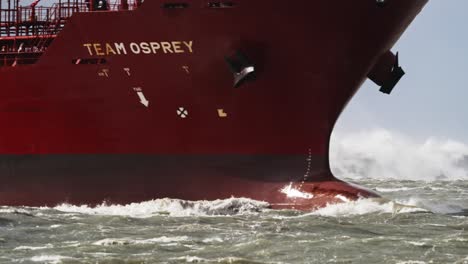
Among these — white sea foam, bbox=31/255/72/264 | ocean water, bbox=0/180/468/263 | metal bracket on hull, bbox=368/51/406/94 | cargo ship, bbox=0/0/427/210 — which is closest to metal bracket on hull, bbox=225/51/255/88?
cargo ship, bbox=0/0/427/210

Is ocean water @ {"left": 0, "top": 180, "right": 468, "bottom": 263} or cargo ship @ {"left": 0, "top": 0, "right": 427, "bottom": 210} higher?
cargo ship @ {"left": 0, "top": 0, "right": 427, "bottom": 210}

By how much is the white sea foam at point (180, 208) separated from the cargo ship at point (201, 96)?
12.7 inches

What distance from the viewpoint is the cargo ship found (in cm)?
2289

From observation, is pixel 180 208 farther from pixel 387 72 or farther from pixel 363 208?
pixel 387 72

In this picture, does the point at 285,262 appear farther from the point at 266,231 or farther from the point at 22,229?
the point at 22,229

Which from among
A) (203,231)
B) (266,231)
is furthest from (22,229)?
(266,231)

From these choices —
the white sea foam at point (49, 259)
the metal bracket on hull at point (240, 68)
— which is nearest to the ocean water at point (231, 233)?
the white sea foam at point (49, 259)

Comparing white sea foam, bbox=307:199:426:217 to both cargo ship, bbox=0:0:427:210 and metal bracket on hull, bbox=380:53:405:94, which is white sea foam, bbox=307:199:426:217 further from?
metal bracket on hull, bbox=380:53:405:94

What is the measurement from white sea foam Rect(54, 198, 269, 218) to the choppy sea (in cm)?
3

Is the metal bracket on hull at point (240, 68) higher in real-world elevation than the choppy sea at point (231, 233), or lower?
higher

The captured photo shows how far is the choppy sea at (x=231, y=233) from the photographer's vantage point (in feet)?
52.6

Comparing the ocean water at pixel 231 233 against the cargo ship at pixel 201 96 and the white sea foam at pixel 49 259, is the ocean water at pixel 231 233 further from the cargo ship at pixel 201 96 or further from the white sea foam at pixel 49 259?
the cargo ship at pixel 201 96

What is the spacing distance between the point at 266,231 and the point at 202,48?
6189 mm

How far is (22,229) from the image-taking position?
1944 cm
